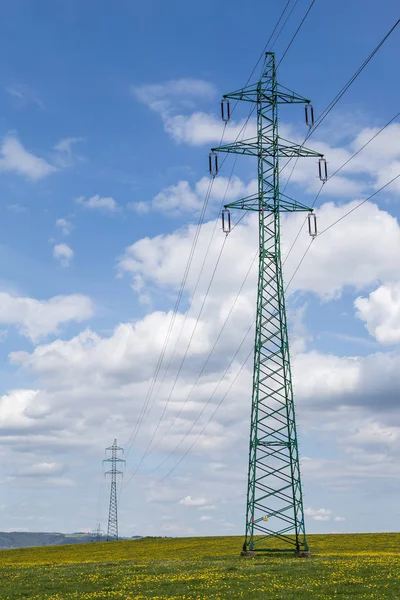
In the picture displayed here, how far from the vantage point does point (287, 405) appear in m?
56.7

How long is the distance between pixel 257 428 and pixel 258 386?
3.33 m

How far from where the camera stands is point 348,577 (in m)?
42.0

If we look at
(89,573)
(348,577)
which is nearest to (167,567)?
(89,573)

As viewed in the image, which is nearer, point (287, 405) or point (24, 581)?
point (24, 581)

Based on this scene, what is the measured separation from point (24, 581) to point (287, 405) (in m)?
23.0

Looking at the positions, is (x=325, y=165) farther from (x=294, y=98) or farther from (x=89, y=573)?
(x=89, y=573)

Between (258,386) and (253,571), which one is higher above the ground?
(258,386)

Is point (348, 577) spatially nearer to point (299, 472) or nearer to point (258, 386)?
point (299, 472)

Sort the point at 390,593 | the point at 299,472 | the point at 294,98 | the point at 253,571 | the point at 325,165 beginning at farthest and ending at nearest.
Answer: the point at 294,98 → the point at 325,165 → the point at 299,472 → the point at 253,571 → the point at 390,593

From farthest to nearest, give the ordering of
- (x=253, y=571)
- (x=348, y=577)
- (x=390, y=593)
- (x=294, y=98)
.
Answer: (x=294, y=98), (x=253, y=571), (x=348, y=577), (x=390, y=593)

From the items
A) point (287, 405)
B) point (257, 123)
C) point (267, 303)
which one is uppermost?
point (257, 123)

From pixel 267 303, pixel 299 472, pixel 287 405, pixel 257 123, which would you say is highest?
pixel 257 123

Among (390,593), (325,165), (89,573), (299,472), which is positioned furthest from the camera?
(325,165)

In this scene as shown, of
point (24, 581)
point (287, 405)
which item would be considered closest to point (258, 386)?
point (287, 405)
